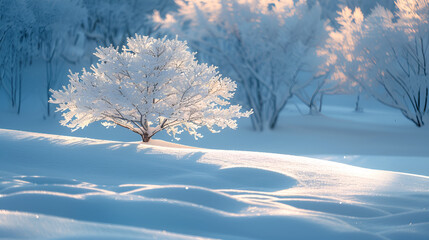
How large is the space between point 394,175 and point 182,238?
359 centimetres

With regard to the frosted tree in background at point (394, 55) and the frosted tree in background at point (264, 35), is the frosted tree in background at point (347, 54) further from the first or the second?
the frosted tree in background at point (264, 35)

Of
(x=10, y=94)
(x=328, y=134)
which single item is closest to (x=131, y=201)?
(x=328, y=134)

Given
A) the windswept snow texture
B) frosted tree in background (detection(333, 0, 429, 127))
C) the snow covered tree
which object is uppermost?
frosted tree in background (detection(333, 0, 429, 127))

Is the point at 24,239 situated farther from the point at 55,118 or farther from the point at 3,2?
the point at 3,2

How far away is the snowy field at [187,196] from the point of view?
9.07ft

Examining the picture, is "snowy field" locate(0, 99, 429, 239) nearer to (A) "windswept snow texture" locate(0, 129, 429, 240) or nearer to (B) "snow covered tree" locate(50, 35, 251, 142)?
(A) "windswept snow texture" locate(0, 129, 429, 240)

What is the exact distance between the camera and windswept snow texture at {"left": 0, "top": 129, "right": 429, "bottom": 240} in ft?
9.03

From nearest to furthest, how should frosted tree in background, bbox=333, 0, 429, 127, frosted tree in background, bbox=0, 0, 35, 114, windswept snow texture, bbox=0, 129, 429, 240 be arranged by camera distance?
windswept snow texture, bbox=0, 129, 429, 240 → frosted tree in background, bbox=333, 0, 429, 127 → frosted tree in background, bbox=0, 0, 35, 114

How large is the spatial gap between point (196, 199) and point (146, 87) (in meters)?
4.91

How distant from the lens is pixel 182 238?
2580 mm

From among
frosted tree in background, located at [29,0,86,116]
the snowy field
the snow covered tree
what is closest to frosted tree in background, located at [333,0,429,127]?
the snow covered tree

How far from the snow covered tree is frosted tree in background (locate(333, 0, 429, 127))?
736 centimetres

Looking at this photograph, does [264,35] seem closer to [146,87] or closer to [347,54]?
[347,54]

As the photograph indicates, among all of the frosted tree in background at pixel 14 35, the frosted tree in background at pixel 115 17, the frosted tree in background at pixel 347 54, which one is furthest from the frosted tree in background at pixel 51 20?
the frosted tree in background at pixel 347 54
